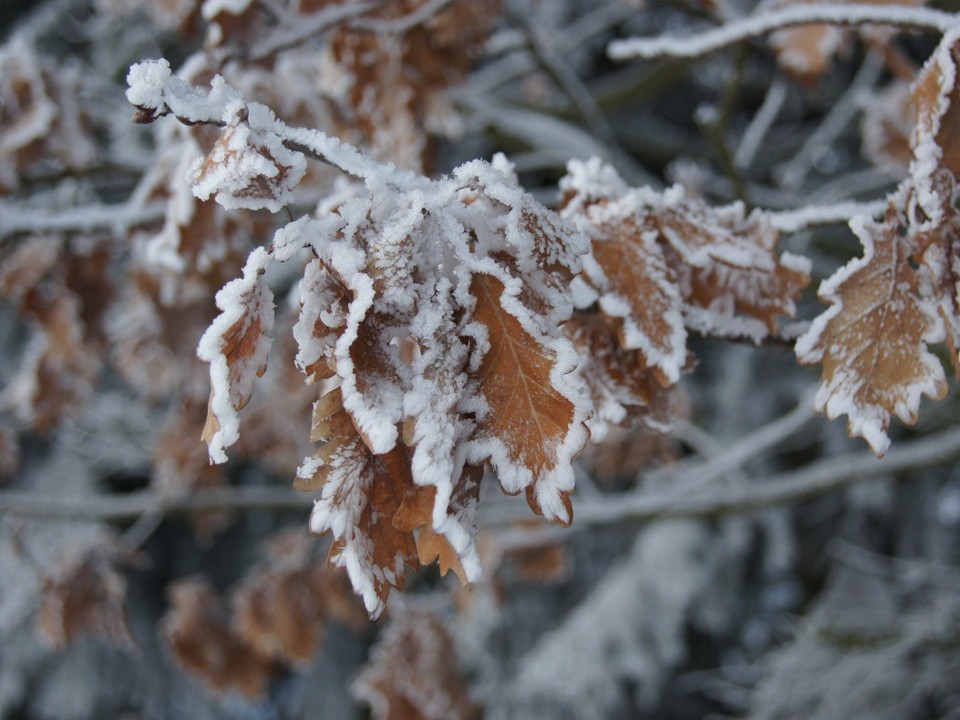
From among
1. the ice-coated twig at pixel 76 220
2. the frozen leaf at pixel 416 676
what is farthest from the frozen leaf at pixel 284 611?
the ice-coated twig at pixel 76 220

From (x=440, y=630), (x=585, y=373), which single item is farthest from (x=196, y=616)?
(x=585, y=373)

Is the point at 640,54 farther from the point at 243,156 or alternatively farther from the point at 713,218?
the point at 243,156

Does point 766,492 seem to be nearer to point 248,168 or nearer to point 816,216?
point 816,216

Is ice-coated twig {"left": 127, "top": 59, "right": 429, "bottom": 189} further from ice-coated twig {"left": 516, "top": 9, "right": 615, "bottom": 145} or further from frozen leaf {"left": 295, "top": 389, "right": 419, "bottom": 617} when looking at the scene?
ice-coated twig {"left": 516, "top": 9, "right": 615, "bottom": 145}

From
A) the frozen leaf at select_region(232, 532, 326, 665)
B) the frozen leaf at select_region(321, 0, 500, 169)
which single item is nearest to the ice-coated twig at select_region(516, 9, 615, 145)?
the frozen leaf at select_region(321, 0, 500, 169)

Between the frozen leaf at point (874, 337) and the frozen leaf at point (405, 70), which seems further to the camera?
the frozen leaf at point (405, 70)

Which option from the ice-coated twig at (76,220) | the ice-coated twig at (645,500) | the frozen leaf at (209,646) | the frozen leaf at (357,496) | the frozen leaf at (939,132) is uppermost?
the frozen leaf at (939,132)

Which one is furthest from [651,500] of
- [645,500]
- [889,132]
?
[889,132]

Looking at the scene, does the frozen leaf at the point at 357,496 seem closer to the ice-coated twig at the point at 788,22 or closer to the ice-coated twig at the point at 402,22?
the ice-coated twig at the point at 788,22
